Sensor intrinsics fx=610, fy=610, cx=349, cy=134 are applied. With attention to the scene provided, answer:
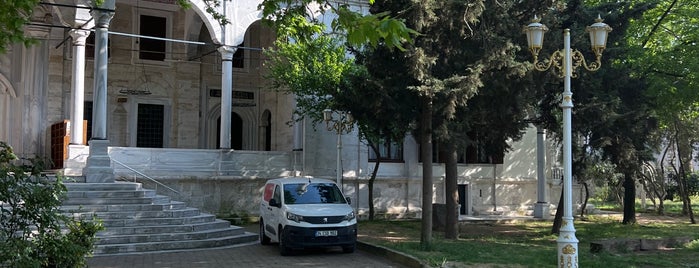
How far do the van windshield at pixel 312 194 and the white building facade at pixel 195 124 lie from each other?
7.48 metres

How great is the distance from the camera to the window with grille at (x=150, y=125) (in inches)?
1010

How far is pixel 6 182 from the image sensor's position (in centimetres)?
771

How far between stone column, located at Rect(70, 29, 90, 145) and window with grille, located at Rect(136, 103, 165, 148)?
6179 millimetres

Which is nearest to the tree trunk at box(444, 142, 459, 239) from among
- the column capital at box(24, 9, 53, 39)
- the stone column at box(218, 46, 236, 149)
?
the stone column at box(218, 46, 236, 149)

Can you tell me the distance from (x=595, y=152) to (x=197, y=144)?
1596 cm

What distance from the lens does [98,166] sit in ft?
57.5

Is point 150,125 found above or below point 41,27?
below

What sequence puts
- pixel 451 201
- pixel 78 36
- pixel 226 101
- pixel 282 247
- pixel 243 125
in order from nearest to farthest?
pixel 282 247 < pixel 451 201 < pixel 78 36 < pixel 226 101 < pixel 243 125

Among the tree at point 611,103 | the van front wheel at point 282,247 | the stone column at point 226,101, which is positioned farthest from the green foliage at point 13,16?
the stone column at point 226,101

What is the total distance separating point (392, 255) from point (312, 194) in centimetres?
250

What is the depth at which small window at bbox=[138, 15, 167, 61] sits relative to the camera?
82.9 feet

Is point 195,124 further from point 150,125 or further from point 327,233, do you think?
point 327,233

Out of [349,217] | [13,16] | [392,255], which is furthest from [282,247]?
[13,16]

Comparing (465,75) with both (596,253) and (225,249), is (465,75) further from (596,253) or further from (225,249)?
(225,249)
